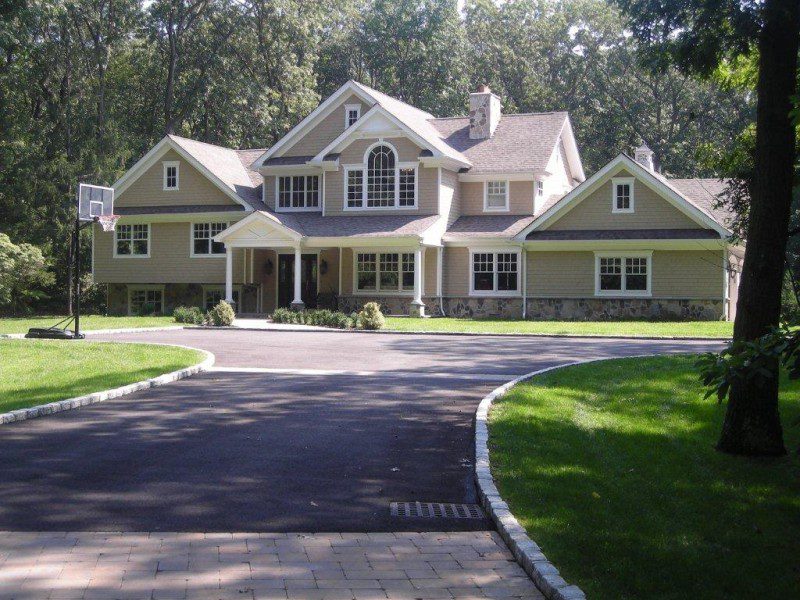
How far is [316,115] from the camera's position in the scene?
3781cm

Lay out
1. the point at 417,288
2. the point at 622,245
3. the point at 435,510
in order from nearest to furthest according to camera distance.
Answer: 1. the point at 435,510
2. the point at 622,245
3. the point at 417,288

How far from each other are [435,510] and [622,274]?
27124 millimetres

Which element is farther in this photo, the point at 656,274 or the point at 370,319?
the point at 656,274

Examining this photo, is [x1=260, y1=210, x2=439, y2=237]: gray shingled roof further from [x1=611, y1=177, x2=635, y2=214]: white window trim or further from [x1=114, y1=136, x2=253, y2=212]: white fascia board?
[x1=611, y1=177, x2=635, y2=214]: white window trim

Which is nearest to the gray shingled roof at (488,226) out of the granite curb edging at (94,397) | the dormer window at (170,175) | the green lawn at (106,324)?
the green lawn at (106,324)

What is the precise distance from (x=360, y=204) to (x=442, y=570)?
31096 mm

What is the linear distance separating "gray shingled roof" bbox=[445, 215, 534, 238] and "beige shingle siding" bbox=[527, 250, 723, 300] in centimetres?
131

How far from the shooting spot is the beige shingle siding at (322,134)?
3781cm

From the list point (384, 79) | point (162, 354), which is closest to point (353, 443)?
point (162, 354)

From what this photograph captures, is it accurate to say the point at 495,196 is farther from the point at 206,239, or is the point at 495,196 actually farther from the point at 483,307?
the point at 206,239

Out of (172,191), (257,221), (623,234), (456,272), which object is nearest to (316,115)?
(257,221)

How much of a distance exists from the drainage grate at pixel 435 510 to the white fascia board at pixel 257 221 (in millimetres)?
26626

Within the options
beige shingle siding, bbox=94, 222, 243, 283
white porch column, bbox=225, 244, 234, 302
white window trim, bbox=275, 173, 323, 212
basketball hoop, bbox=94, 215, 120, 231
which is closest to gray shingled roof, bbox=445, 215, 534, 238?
white window trim, bbox=275, 173, 323, 212

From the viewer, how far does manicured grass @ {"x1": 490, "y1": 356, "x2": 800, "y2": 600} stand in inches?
231
